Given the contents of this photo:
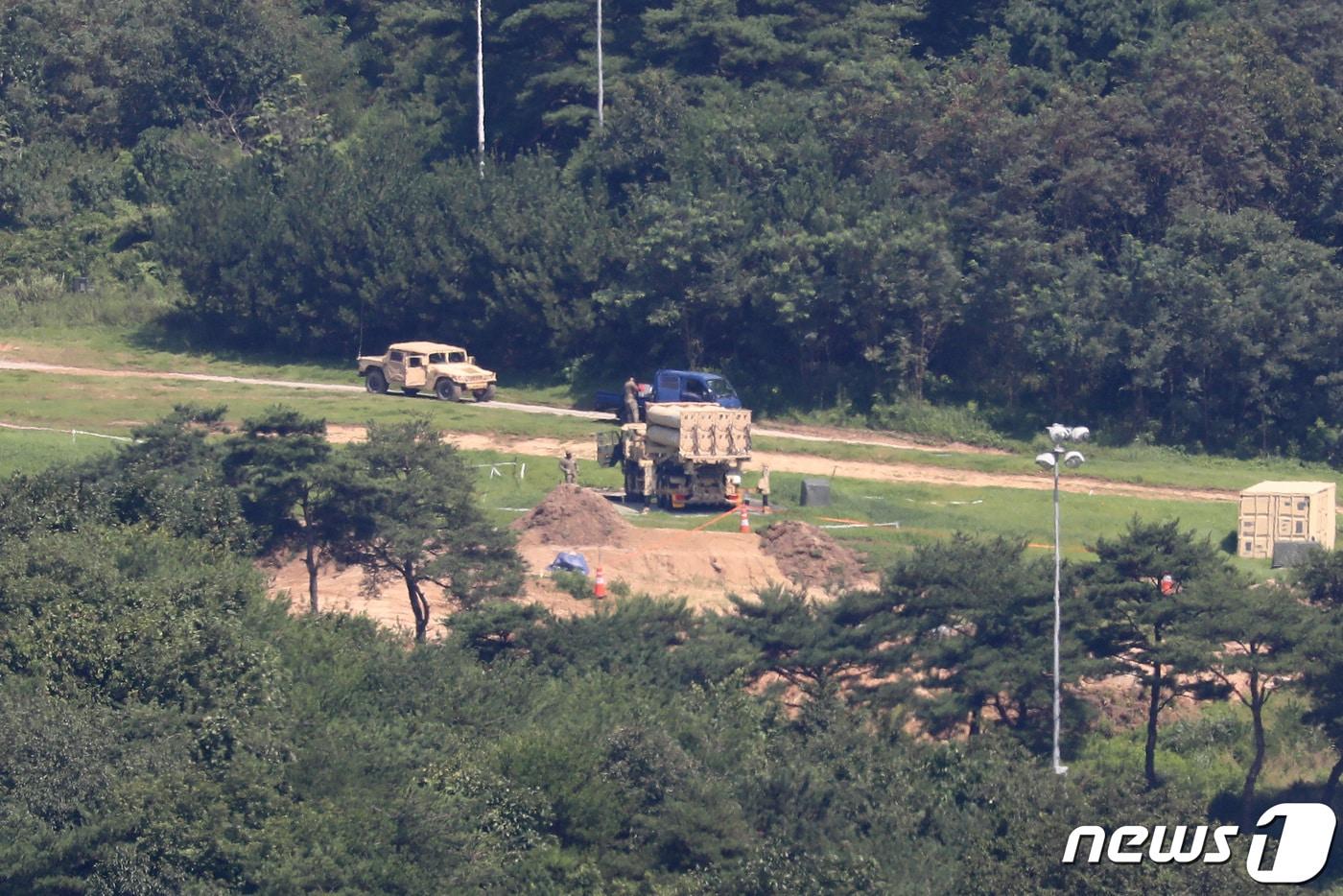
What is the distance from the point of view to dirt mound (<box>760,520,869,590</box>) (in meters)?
36.8

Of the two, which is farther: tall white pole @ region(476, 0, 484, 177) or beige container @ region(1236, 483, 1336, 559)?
tall white pole @ region(476, 0, 484, 177)

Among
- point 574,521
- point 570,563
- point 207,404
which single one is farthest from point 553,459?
point 207,404

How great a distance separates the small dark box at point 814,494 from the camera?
41.3 metres

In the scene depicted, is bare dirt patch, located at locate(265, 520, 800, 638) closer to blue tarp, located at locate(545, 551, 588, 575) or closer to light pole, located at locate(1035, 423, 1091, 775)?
blue tarp, located at locate(545, 551, 588, 575)

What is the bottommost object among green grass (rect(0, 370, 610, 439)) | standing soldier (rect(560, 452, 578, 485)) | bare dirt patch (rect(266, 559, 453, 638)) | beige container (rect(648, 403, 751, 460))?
bare dirt patch (rect(266, 559, 453, 638))

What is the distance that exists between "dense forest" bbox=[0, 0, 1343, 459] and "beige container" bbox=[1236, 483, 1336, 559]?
9515 millimetres

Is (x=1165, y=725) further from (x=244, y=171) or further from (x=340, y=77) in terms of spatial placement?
(x=340, y=77)

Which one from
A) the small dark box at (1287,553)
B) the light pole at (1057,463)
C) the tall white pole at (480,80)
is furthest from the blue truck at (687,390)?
the tall white pole at (480,80)

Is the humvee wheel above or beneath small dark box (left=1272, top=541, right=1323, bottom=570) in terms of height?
above

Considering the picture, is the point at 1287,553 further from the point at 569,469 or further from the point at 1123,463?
the point at 569,469

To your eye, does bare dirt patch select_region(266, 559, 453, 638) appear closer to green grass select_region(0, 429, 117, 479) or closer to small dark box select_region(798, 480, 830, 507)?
green grass select_region(0, 429, 117, 479)

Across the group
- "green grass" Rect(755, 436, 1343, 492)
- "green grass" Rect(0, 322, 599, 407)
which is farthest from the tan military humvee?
"green grass" Rect(755, 436, 1343, 492)

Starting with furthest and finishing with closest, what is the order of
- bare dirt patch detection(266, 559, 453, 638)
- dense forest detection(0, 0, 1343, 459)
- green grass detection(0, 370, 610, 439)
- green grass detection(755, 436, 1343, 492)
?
dense forest detection(0, 0, 1343, 459) < green grass detection(0, 370, 610, 439) < green grass detection(755, 436, 1343, 492) < bare dirt patch detection(266, 559, 453, 638)

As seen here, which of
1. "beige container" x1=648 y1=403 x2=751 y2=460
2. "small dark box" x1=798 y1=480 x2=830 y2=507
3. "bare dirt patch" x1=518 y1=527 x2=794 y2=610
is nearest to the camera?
"bare dirt patch" x1=518 y1=527 x2=794 y2=610
